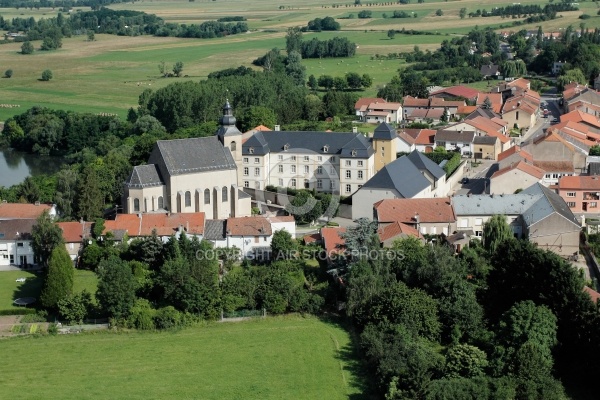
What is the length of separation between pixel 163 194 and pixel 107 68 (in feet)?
240

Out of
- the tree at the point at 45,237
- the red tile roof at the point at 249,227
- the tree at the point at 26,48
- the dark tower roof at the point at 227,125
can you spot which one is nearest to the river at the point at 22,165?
the dark tower roof at the point at 227,125

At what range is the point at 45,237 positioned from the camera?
38125 millimetres

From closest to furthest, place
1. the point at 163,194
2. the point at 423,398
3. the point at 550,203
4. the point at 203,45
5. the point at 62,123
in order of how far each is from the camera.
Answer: the point at 423,398, the point at 550,203, the point at 163,194, the point at 62,123, the point at 203,45

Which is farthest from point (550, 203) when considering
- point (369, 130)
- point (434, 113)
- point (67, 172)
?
point (434, 113)

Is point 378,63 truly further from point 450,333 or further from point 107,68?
point 450,333

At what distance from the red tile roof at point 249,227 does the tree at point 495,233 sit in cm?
946

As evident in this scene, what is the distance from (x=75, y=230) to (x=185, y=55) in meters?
83.6

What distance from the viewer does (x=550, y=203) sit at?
39906mm

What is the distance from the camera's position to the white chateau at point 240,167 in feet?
140

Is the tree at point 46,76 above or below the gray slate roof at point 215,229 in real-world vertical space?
below

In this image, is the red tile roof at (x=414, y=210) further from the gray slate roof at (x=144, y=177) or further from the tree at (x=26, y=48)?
the tree at (x=26, y=48)

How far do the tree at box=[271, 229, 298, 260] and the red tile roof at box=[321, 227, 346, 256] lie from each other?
1.44m

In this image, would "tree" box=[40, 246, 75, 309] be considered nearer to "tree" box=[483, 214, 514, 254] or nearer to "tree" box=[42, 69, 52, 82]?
"tree" box=[483, 214, 514, 254]

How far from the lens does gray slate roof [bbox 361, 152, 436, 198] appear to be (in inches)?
1727
